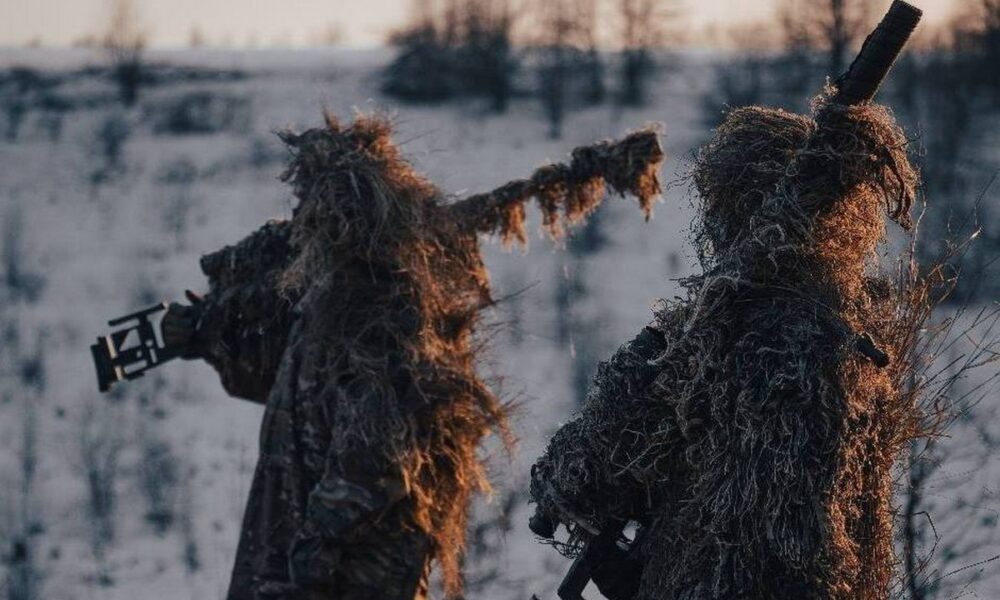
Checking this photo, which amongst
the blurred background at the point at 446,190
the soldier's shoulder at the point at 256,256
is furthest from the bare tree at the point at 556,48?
the soldier's shoulder at the point at 256,256

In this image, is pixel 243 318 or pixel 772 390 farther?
pixel 243 318

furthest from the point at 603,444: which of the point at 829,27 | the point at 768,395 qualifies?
the point at 829,27

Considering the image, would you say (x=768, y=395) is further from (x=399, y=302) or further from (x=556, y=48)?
(x=556, y=48)

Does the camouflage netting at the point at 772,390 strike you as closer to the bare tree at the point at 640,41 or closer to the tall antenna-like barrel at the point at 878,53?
the tall antenna-like barrel at the point at 878,53

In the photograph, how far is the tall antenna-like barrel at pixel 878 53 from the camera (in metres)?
3.72

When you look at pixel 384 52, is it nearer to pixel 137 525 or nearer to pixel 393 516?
pixel 137 525

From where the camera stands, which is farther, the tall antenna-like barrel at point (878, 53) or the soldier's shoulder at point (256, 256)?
the soldier's shoulder at point (256, 256)

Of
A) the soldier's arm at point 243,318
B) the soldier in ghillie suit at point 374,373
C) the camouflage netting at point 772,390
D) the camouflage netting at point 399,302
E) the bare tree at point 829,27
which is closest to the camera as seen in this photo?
the camouflage netting at point 772,390

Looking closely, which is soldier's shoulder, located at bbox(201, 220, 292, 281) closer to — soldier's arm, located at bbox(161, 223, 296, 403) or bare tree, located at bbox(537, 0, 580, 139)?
soldier's arm, located at bbox(161, 223, 296, 403)

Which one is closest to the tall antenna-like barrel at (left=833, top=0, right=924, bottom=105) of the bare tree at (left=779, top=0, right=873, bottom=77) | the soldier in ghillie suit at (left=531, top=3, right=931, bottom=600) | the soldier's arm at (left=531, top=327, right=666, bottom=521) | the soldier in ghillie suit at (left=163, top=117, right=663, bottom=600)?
the soldier in ghillie suit at (left=531, top=3, right=931, bottom=600)

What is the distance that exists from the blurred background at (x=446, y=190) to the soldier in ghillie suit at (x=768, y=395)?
0.20 metres

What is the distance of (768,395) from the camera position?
3.68 metres

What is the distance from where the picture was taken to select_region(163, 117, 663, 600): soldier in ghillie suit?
5766 mm

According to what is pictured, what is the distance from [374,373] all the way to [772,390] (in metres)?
2.57
